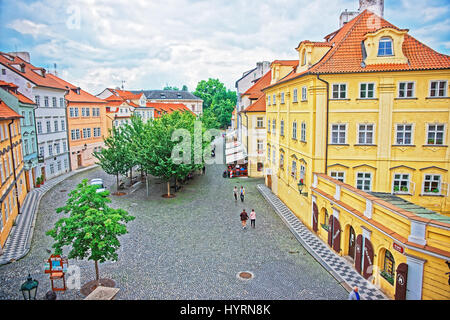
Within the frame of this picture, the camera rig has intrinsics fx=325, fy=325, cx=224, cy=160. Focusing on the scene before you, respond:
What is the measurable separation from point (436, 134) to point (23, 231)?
84.8 ft

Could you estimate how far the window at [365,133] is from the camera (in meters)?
19.3

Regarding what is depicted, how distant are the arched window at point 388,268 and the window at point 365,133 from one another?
8253 millimetres

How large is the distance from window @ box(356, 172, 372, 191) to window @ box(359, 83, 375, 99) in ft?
15.1

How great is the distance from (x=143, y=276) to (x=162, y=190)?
60.5ft

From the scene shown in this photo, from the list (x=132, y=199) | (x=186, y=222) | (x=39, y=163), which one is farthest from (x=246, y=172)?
(x=39, y=163)

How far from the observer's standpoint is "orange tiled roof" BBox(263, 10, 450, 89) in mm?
18281

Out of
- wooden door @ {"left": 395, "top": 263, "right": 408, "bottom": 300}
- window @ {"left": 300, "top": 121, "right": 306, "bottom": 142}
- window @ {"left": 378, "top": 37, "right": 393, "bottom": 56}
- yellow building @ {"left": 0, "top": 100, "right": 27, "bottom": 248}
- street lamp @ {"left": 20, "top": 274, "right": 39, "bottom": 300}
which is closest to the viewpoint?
street lamp @ {"left": 20, "top": 274, "right": 39, "bottom": 300}

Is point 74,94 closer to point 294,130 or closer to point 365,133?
point 294,130

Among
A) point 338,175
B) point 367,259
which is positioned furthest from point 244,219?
point 367,259

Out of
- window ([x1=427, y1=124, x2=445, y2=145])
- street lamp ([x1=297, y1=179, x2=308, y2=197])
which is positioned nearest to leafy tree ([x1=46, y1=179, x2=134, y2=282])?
street lamp ([x1=297, y1=179, x2=308, y2=197])

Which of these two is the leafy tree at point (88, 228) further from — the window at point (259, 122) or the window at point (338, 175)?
the window at point (259, 122)

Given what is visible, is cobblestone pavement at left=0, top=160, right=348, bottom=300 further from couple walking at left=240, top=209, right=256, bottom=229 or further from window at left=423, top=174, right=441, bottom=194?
window at left=423, top=174, right=441, bottom=194

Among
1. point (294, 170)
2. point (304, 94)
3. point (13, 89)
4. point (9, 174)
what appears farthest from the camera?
point (13, 89)

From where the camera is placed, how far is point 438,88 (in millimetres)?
18219
